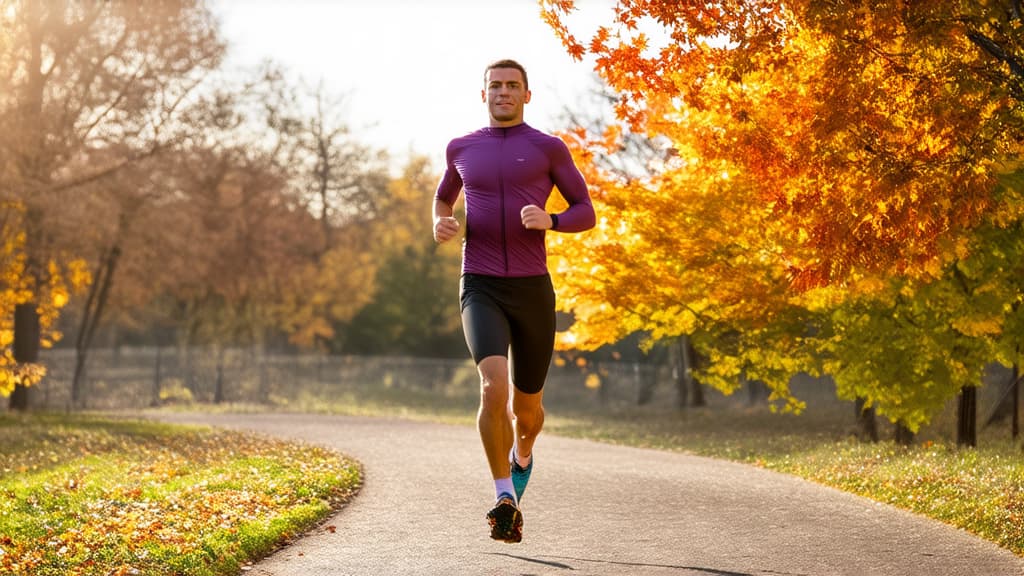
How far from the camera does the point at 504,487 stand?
6.69 meters

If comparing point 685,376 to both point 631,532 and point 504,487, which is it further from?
point 504,487

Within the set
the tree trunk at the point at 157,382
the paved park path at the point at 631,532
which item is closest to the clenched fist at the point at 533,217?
the paved park path at the point at 631,532

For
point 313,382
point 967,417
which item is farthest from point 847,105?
point 313,382

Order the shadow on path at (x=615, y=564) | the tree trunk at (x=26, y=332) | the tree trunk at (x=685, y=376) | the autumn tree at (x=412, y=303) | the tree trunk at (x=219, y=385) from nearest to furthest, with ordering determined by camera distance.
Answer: the shadow on path at (x=615, y=564) → the tree trunk at (x=26, y=332) → the tree trunk at (x=685, y=376) → the tree trunk at (x=219, y=385) → the autumn tree at (x=412, y=303)

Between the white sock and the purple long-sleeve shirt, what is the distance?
112 cm

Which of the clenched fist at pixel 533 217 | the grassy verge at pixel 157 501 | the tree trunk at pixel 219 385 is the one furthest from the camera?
the tree trunk at pixel 219 385

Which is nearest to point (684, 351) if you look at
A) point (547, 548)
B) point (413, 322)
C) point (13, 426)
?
point (13, 426)

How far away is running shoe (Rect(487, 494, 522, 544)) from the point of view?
645 centimetres

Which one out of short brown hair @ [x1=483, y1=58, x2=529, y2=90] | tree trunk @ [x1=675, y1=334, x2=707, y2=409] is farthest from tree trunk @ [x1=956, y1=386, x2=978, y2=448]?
short brown hair @ [x1=483, y1=58, x2=529, y2=90]

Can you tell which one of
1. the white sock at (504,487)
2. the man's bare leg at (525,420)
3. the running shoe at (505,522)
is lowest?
the running shoe at (505,522)

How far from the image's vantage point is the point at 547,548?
8031mm

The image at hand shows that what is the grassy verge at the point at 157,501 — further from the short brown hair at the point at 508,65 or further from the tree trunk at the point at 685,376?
the tree trunk at the point at 685,376

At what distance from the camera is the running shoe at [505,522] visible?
645cm

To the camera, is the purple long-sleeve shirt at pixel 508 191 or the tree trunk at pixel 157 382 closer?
the purple long-sleeve shirt at pixel 508 191
